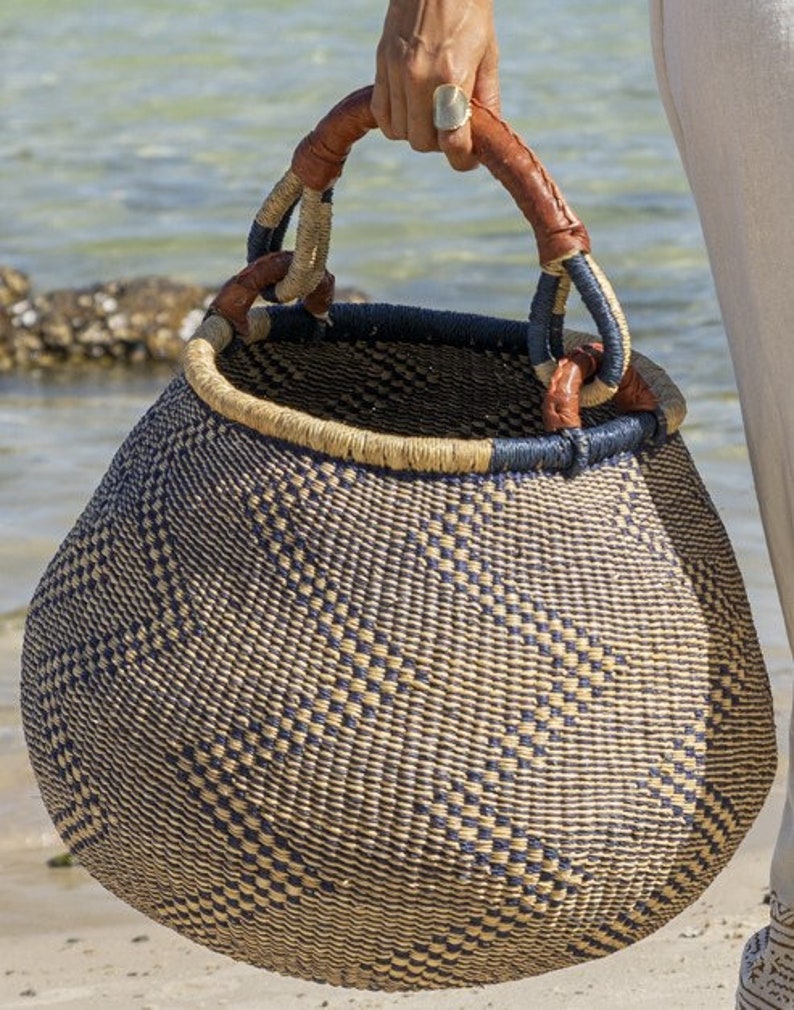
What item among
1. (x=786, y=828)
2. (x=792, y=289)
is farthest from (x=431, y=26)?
(x=786, y=828)

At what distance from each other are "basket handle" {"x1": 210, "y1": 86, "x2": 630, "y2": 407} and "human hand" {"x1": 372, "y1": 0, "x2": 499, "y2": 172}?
0.04 metres

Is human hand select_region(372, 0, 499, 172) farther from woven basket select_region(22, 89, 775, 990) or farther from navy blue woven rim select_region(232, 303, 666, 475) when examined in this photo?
navy blue woven rim select_region(232, 303, 666, 475)

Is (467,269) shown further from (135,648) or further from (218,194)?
(135,648)

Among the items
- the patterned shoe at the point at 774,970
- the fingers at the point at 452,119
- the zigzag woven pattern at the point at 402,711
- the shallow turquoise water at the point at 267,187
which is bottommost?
the shallow turquoise water at the point at 267,187

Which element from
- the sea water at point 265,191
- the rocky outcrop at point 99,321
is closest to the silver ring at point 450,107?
the sea water at point 265,191

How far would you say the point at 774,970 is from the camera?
2.30 m

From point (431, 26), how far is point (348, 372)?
68 centimetres

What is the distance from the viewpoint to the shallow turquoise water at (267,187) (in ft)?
18.9

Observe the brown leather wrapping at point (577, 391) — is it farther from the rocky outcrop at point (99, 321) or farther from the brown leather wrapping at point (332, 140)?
the rocky outcrop at point (99, 321)

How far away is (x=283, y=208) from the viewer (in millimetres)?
2410

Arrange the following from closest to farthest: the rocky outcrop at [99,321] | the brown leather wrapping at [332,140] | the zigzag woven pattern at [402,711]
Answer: the zigzag woven pattern at [402,711]
the brown leather wrapping at [332,140]
the rocky outcrop at [99,321]

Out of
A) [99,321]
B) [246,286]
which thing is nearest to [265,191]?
[99,321]

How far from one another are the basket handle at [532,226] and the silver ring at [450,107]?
0.03m

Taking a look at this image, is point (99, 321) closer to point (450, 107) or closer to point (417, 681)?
point (450, 107)
